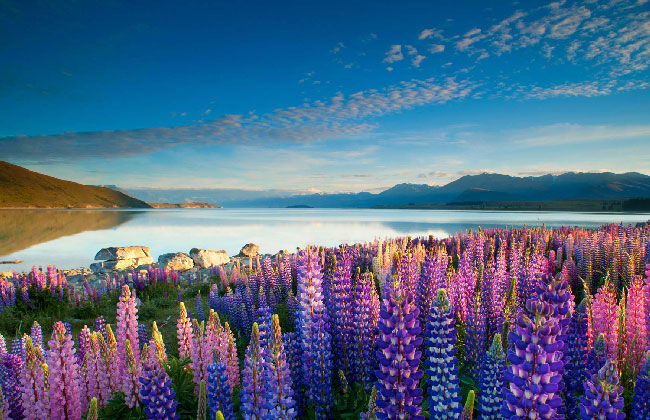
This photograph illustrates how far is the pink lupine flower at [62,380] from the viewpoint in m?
3.24

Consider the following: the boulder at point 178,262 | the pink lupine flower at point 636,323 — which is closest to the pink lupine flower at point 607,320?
the pink lupine flower at point 636,323

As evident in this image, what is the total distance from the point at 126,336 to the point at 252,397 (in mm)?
2649

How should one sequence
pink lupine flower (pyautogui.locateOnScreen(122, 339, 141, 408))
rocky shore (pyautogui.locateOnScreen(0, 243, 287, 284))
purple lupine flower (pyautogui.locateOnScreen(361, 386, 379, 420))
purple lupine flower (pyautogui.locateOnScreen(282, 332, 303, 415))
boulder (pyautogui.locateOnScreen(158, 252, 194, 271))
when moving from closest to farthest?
purple lupine flower (pyautogui.locateOnScreen(361, 386, 379, 420)) < pink lupine flower (pyautogui.locateOnScreen(122, 339, 141, 408)) < purple lupine flower (pyautogui.locateOnScreen(282, 332, 303, 415)) < rocky shore (pyautogui.locateOnScreen(0, 243, 287, 284)) < boulder (pyautogui.locateOnScreen(158, 252, 194, 271))

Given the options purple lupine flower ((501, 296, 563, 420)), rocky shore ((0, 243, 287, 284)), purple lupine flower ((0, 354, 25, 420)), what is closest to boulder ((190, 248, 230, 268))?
rocky shore ((0, 243, 287, 284))

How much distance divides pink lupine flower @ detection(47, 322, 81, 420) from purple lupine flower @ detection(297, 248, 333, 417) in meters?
2.24

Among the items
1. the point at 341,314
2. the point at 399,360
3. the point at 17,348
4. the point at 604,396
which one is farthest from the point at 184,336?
the point at 604,396

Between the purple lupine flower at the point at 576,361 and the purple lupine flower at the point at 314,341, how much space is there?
226 centimetres

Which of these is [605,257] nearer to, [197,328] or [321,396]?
[321,396]

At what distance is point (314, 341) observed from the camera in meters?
3.66

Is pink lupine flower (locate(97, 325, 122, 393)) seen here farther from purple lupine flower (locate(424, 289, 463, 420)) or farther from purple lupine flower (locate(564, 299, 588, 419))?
purple lupine flower (locate(564, 299, 588, 419))

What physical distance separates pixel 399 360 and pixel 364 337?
1.79 m

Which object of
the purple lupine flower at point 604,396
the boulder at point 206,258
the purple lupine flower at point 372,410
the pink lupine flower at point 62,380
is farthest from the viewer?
the boulder at point 206,258

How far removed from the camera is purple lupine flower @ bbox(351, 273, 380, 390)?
3.86 meters

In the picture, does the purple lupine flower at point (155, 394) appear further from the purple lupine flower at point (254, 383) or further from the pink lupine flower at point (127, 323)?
the pink lupine flower at point (127, 323)
